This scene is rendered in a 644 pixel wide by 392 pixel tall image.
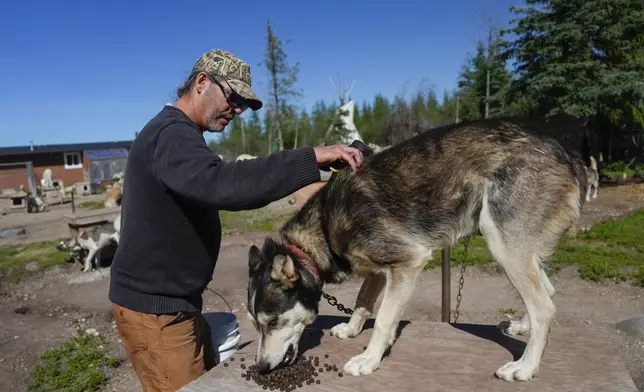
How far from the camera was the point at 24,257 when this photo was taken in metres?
14.0

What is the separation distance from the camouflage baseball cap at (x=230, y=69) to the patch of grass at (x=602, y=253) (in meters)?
6.00

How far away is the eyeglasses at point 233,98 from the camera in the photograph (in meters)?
3.15

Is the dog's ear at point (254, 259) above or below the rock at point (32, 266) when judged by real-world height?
above

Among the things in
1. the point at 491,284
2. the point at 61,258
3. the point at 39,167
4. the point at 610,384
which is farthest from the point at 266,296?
the point at 39,167

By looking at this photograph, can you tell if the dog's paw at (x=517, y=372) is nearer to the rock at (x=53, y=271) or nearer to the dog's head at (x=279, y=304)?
the dog's head at (x=279, y=304)

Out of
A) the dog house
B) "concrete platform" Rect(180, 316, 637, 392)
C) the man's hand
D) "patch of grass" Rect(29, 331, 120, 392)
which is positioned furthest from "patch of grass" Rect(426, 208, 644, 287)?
the dog house

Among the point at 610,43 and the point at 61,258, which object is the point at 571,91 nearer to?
the point at 610,43

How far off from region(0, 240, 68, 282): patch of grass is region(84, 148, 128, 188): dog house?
27412 mm

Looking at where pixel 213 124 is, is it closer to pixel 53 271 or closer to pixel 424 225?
pixel 424 225

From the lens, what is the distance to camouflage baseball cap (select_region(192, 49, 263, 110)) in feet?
10.3

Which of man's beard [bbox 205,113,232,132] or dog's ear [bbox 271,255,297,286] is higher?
man's beard [bbox 205,113,232,132]

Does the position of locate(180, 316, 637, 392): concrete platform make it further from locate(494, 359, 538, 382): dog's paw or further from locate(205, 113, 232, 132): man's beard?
locate(205, 113, 232, 132): man's beard

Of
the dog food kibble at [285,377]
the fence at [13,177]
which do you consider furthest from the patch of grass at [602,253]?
the fence at [13,177]

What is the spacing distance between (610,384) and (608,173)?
24.4 metres
